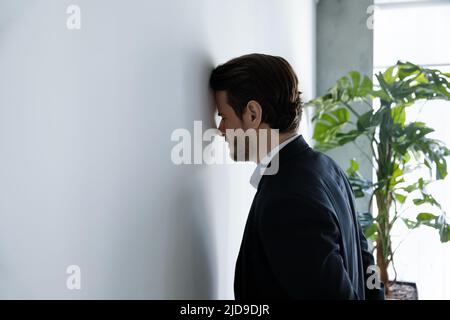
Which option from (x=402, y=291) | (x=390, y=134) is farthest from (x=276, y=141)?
(x=402, y=291)

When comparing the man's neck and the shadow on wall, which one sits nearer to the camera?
the shadow on wall

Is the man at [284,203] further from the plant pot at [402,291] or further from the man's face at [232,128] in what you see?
the plant pot at [402,291]

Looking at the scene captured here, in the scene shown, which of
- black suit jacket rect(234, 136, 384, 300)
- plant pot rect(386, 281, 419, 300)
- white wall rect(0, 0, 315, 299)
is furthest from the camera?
plant pot rect(386, 281, 419, 300)

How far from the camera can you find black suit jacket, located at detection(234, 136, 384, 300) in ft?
2.76

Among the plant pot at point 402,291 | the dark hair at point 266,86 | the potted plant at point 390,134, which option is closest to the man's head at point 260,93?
the dark hair at point 266,86

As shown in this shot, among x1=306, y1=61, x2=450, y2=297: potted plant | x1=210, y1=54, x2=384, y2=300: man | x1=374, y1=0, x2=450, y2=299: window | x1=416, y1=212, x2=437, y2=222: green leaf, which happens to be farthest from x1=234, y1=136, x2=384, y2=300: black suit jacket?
x1=374, y1=0, x2=450, y2=299: window

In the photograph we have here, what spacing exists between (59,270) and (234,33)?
89cm

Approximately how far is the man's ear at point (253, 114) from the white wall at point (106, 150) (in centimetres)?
10

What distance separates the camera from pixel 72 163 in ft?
1.91

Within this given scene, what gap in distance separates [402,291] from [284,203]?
2161 mm

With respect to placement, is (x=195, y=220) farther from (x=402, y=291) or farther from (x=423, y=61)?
(x=423, y=61)

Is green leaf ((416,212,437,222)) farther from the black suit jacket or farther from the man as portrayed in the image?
the black suit jacket
